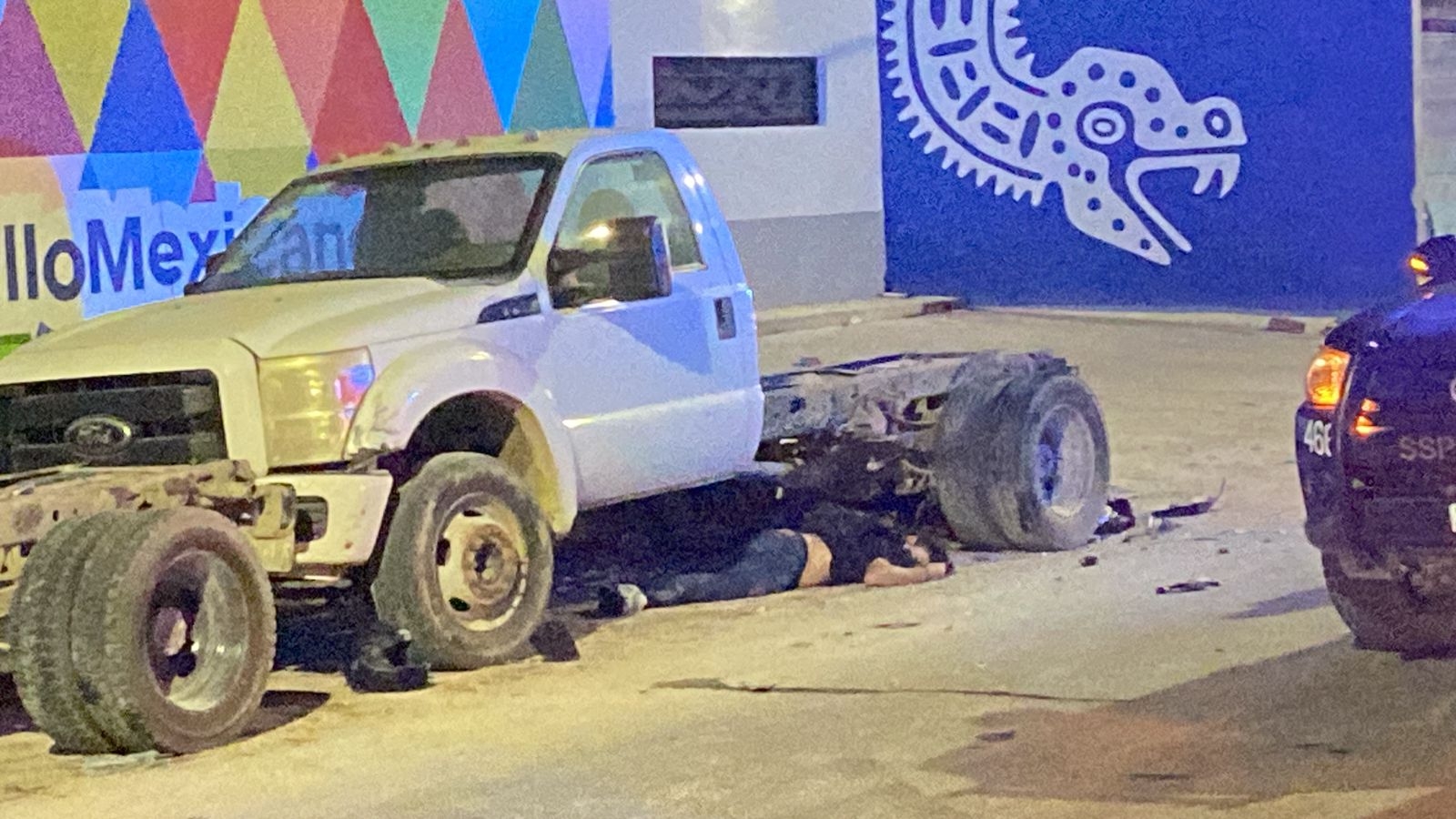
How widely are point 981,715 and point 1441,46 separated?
15600 mm

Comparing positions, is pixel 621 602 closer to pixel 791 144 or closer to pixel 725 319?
pixel 725 319

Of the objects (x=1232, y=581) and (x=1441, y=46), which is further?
(x=1441, y=46)

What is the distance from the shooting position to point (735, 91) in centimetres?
2078

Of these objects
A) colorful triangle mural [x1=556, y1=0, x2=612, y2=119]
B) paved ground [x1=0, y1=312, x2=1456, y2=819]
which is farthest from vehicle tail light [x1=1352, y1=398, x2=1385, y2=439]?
colorful triangle mural [x1=556, y1=0, x2=612, y2=119]

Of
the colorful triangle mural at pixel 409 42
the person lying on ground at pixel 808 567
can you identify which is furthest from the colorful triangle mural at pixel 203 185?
the person lying on ground at pixel 808 567

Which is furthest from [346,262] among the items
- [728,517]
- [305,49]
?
[305,49]

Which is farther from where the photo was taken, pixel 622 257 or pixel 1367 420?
pixel 622 257

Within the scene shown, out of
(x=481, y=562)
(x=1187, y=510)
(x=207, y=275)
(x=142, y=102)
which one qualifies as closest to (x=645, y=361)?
(x=481, y=562)

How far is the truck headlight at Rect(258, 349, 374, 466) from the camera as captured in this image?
8.16 metres

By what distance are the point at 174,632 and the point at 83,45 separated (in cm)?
711

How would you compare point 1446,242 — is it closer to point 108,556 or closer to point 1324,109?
point 108,556

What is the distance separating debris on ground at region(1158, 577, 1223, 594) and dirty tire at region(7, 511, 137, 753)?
457cm

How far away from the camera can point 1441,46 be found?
21.3 meters

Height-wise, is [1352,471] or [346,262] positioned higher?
[346,262]
